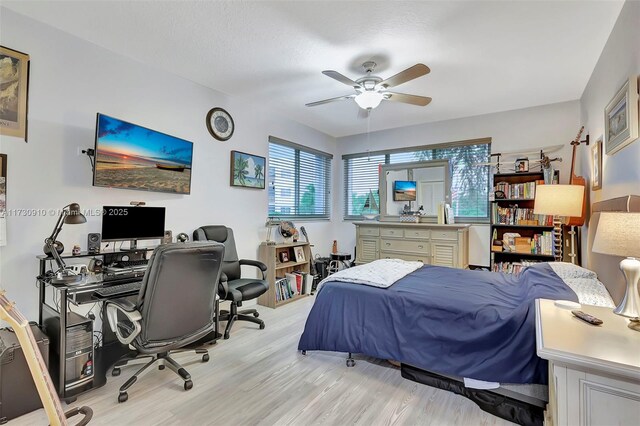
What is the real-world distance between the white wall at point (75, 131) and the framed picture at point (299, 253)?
1.31 meters

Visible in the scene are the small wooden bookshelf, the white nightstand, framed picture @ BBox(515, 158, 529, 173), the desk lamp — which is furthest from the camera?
the small wooden bookshelf

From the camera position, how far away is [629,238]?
3.95 ft

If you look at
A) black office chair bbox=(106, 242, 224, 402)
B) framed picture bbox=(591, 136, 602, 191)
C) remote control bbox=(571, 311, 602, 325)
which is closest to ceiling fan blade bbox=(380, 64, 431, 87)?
framed picture bbox=(591, 136, 602, 191)

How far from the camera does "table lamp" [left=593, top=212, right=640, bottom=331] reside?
3.91 feet

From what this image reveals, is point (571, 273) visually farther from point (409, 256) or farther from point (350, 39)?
point (350, 39)

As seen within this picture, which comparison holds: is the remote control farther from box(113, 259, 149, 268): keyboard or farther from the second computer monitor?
the second computer monitor

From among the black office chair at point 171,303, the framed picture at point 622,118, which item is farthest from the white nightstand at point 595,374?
the black office chair at point 171,303

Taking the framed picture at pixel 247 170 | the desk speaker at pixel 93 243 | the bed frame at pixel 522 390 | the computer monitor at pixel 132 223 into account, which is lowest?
the bed frame at pixel 522 390

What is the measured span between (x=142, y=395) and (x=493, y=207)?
14.2ft

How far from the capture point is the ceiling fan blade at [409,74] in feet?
7.49

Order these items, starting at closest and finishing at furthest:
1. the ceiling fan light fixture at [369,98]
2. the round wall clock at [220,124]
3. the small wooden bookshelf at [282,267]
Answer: the ceiling fan light fixture at [369,98]
the round wall clock at [220,124]
the small wooden bookshelf at [282,267]

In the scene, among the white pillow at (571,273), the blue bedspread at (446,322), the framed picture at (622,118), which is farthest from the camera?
the white pillow at (571,273)

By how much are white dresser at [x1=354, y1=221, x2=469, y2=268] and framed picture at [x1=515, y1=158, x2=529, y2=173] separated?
984mm

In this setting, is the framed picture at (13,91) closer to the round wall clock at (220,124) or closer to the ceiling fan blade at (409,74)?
the round wall clock at (220,124)
